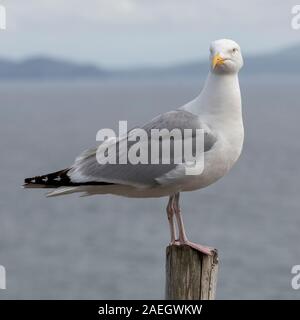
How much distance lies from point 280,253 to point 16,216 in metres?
14.0

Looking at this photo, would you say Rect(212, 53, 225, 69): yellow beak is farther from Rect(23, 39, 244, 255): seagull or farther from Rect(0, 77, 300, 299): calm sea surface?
Rect(0, 77, 300, 299): calm sea surface

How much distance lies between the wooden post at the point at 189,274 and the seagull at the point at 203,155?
0.65 ft

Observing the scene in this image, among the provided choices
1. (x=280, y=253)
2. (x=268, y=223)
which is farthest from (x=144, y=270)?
(x=268, y=223)

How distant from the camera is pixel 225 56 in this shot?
690cm

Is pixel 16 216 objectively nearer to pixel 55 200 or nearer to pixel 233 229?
pixel 55 200

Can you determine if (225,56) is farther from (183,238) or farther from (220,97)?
(183,238)

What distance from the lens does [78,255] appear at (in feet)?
109

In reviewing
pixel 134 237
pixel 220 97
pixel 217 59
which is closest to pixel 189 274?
pixel 220 97

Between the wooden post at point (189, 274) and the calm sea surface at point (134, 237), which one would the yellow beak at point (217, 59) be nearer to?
the wooden post at point (189, 274)

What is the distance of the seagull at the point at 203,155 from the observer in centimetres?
696

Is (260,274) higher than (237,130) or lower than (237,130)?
higher

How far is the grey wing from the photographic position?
704cm

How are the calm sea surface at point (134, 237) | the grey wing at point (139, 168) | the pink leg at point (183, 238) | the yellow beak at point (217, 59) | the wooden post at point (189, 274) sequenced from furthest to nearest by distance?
1. the calm sea surface at point (134, 237)
2. the grey wing at point (139, 168)
3. the yellow beak at point (217, 59)
4. the pink leg at point (183, 238)
5. the wooden post at point (189, 274)

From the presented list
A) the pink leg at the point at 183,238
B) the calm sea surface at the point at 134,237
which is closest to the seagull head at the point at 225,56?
the pink leg at the point at 183,238
